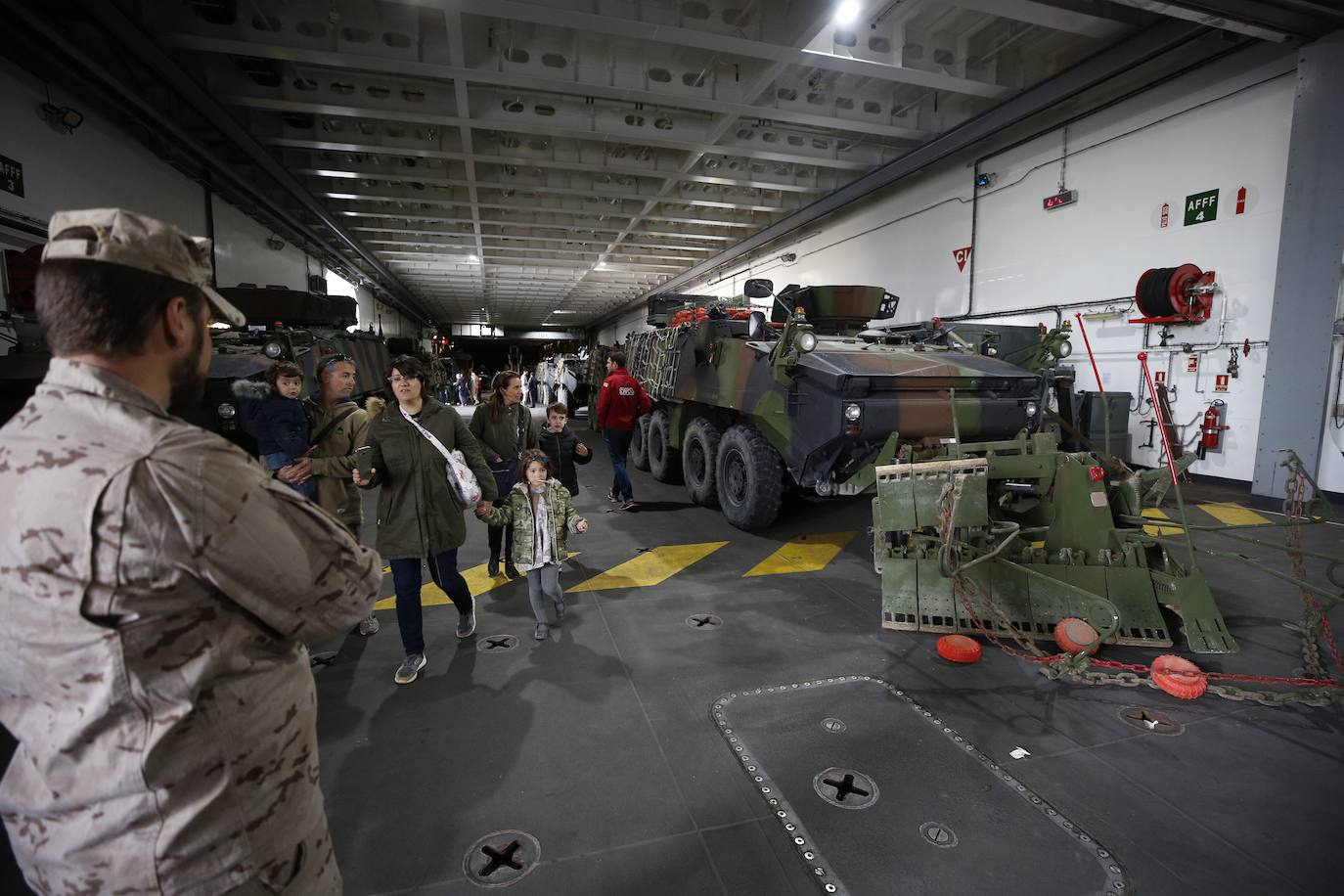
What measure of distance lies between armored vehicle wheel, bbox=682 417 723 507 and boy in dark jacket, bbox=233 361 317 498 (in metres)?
3.87

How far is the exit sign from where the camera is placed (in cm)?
Answer: 912

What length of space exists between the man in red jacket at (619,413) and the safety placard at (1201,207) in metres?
6.82

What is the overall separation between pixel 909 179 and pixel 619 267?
10624mm

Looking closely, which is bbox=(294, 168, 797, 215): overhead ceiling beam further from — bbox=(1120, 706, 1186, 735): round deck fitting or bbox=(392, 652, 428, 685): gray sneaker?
bbox=(1120, 706, 1186, 735): round deck fitting

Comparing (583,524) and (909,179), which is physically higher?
(909,179)

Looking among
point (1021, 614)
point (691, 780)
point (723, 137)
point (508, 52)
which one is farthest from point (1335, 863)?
point (723, 137)

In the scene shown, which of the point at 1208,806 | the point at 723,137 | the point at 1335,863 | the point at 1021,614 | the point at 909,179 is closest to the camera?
the point at 1335,863

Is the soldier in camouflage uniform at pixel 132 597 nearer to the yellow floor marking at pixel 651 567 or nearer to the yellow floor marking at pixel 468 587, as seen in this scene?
the yellow floor marking at pixel 468 587

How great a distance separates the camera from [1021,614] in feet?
12.6

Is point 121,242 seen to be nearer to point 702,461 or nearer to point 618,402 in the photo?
point 618,402

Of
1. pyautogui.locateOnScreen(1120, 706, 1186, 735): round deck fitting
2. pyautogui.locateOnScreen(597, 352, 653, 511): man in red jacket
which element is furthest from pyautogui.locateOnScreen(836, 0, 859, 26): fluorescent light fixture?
pyautogui.locateOnScreen(1120, 706, 1186, 735): round deck fitting

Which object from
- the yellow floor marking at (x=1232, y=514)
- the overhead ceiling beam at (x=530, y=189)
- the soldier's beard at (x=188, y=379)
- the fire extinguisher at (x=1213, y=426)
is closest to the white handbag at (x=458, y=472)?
the soldier's beard at (x=188, y=379)

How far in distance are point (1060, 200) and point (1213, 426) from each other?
368cm

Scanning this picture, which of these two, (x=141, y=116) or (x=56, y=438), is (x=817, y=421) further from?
(x=141, y=116)
